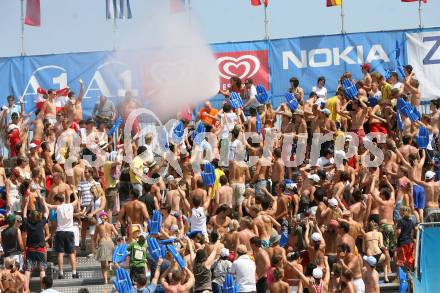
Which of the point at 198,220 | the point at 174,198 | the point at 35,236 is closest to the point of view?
the point at 35,236

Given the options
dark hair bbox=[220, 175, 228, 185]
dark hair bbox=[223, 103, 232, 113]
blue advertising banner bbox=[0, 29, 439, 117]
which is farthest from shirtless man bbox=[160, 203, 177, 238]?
blue advertising banner bbox=[0, 29, 439, 117]

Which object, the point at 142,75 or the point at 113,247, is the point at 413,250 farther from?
the point at 142,75

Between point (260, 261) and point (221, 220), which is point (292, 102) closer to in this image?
point (221, 220)

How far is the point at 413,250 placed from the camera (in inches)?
838

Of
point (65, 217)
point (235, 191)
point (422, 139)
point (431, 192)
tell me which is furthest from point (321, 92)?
point (65, 217)

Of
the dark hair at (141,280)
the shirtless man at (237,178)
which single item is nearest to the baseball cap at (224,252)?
the dark hair at (141,280)

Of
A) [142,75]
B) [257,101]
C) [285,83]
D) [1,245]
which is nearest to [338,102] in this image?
[257,101]

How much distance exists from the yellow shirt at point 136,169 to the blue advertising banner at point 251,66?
5.82 metres

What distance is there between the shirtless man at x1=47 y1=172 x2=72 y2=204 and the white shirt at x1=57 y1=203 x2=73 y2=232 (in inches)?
40.3

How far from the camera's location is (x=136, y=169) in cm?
2483

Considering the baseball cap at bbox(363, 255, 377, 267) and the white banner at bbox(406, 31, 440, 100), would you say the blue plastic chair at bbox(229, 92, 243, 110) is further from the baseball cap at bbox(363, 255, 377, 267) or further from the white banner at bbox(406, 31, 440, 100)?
the baseball cap at bbox(363, 255, 377, 267)

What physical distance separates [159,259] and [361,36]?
1217 centimetres

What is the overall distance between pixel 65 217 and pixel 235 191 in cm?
349

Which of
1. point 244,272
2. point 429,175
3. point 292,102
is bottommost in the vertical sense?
point 244,272
